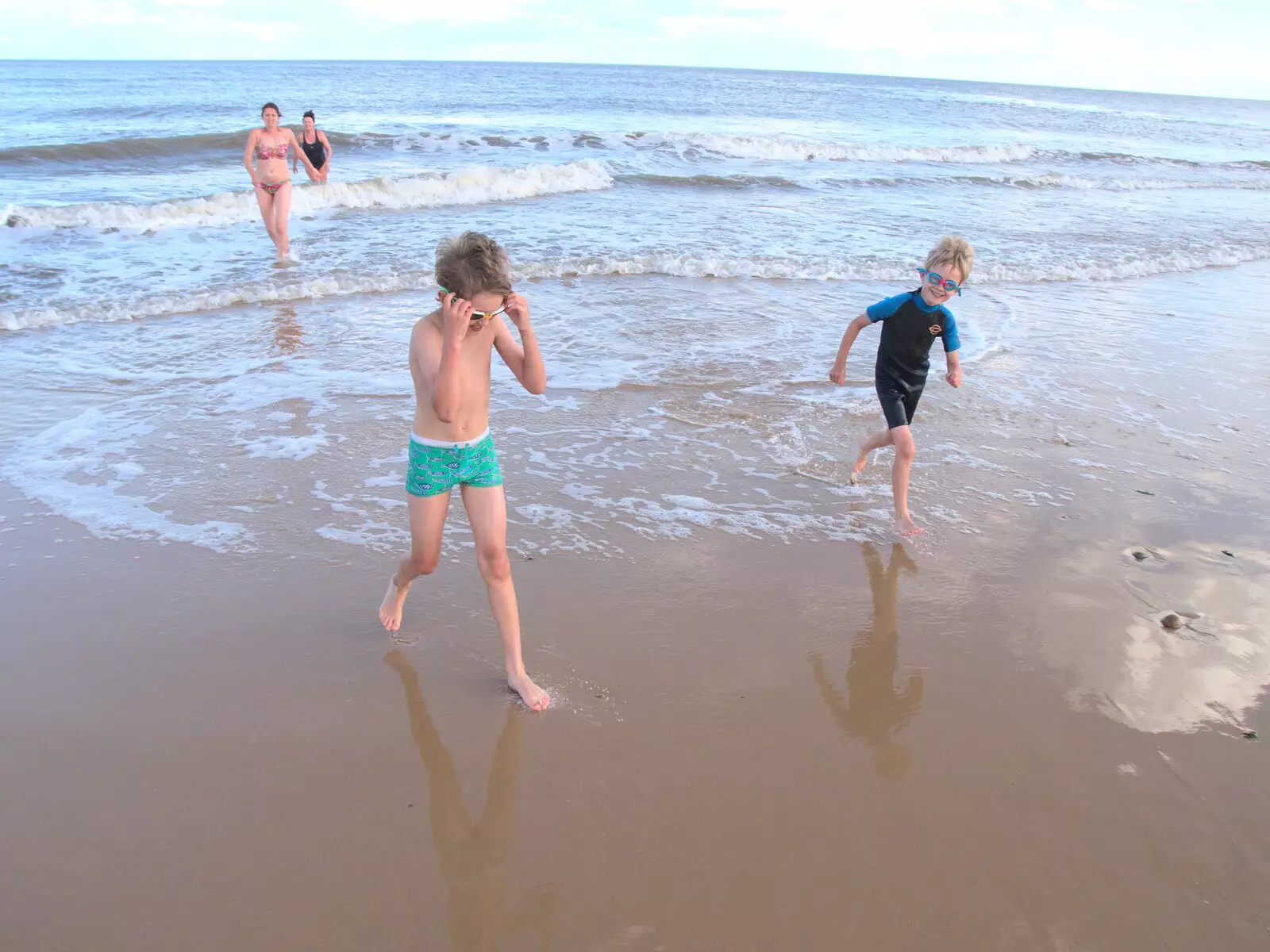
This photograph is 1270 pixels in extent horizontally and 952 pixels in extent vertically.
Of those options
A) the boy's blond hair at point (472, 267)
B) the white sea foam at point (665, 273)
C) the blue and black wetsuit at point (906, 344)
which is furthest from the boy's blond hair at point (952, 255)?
the white sea foam at point (665, 273)

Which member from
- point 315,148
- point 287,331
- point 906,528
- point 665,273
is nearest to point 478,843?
point 906,528

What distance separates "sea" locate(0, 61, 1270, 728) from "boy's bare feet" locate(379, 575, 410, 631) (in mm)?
806

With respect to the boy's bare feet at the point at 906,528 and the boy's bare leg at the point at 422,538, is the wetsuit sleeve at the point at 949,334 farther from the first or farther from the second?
the boy's bare leg at the point at 422,538

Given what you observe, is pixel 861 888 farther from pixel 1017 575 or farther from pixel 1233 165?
pixel 1233 165

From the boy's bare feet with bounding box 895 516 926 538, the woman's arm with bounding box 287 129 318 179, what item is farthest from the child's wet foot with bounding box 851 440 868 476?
the woman's arm with bounding box 287 129 318 179

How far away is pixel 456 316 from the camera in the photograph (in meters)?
2.80

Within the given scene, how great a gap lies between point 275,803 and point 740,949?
144 cm

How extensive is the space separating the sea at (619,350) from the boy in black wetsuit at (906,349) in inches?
13.7

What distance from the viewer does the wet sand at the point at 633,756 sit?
95.1 inches

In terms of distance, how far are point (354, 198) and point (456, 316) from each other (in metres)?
14.2

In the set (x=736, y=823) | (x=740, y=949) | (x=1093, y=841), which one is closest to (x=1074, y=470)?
(x=1093, y=841)

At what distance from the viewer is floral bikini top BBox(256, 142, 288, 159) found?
1098 centimetres

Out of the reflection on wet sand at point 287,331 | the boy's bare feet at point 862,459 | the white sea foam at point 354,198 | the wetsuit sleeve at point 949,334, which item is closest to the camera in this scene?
the wetsuit sleeve at point 949,334

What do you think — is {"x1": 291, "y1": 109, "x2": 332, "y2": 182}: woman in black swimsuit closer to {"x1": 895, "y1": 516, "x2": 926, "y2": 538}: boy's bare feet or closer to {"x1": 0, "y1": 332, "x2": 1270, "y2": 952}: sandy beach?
{"x1": 0, "y1": 332, "x2": 1270, "y2": 952}: sandy beach
